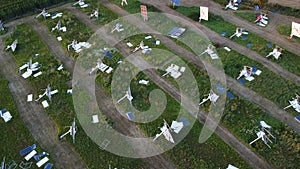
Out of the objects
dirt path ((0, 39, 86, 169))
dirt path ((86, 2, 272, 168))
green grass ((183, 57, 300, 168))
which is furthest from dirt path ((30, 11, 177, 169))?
green grass ((183, 57, 300, 168))

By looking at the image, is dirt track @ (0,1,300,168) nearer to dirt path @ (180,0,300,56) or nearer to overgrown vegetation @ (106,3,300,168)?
dirt path @ (180,0,300,56)

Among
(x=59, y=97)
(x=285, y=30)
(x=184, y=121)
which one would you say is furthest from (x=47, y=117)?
(x=285, y=30)

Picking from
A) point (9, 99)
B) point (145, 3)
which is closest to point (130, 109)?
point (9, 99)

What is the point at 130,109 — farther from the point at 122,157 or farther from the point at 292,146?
the point at 292,146

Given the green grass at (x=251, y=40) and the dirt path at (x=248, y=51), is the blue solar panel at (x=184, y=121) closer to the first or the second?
the dirt path at (x=248, y=51)

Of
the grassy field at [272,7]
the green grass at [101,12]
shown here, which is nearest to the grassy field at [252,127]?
the green grass at [101,12]

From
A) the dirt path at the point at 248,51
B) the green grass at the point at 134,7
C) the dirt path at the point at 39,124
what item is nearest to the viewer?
the dirt path at the point at 39,124

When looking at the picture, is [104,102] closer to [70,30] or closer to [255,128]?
[255,128]
